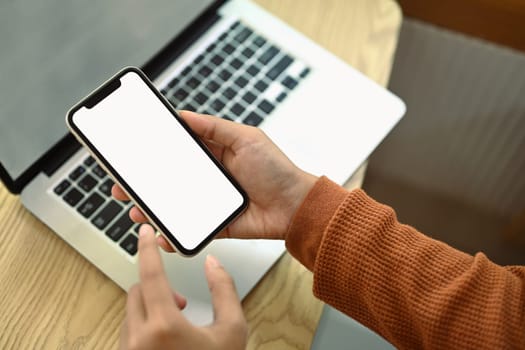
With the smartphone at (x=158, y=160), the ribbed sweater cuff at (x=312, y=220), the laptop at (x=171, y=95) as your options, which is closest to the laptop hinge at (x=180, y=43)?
the laptop at (x=171, y=95)

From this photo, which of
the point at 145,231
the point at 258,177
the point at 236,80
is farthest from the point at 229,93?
the point at 145,231

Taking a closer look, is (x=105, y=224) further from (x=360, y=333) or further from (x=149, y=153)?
(x=360, y=333)

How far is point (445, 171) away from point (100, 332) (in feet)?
2.67

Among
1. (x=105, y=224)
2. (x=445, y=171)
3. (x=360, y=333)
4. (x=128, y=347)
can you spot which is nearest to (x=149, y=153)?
(x=105, y=224)

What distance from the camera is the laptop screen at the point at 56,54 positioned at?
1.73 feet

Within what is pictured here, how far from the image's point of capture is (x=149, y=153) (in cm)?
58

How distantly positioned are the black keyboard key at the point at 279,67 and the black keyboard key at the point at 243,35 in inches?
2.0

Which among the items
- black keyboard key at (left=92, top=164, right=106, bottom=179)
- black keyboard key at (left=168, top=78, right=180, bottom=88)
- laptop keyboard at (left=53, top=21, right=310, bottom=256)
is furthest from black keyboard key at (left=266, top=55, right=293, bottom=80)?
black keyboard key at (left=92, top=164, right=106, bottom=179)

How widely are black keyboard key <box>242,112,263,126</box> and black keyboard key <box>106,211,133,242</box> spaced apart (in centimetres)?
17

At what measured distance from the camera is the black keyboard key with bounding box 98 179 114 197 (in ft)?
2.05

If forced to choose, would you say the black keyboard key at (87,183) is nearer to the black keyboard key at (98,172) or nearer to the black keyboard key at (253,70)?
the black keyboard key at (98,172)

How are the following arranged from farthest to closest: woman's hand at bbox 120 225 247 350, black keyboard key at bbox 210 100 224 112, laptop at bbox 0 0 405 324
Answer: black keyboard key at bbox 210 100 224 112 < laptop at bbox 0 0 405 324 < woman's hand at bbox 120 225 247 350

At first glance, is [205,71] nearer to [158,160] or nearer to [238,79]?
[238,79]

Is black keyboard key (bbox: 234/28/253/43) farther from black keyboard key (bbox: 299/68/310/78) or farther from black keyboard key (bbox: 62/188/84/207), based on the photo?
black keyboard key (bbox: 62/188/84/207)
